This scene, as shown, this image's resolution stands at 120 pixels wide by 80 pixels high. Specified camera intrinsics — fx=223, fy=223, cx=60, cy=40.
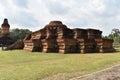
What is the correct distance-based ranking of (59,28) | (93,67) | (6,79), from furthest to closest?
(59,28)
(93,67)
(6,79)

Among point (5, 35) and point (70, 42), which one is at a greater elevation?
point (5, 35)

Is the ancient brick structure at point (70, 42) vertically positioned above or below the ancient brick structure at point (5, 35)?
below

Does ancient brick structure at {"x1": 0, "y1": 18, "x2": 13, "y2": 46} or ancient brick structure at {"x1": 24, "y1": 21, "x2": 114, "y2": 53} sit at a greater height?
ancient brick structure at {"x1": 0, "y1": 18, "x2": 13, "y2": 46}

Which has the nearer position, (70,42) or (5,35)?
(70,42)

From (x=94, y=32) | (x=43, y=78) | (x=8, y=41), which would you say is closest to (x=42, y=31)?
(x=94, y=32)

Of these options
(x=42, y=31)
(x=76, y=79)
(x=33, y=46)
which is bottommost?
(x=76, y=79)

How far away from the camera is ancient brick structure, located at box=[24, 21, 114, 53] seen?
24500mm

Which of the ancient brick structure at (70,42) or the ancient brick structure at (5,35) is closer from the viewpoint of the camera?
the ancient brick structure at (70,42)

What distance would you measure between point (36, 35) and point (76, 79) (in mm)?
20096

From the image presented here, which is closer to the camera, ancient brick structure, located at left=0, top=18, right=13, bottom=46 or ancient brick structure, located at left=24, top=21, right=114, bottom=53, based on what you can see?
ancient brick structure, located at left=24, top=21, right=114, bottom=53

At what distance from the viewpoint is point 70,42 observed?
24.6m

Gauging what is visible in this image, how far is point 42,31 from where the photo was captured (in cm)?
2852

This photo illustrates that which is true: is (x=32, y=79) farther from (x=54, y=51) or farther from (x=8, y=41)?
(x=8, y=41)

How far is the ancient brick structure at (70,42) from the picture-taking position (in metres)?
24.5
